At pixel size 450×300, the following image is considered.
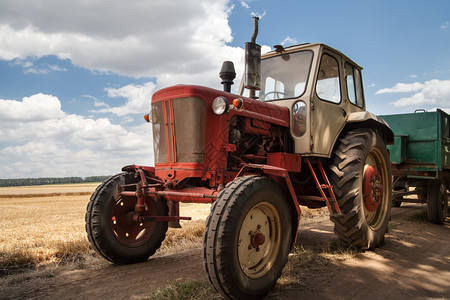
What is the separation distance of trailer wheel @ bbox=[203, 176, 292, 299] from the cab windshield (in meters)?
2.05

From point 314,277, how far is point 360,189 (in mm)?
1533

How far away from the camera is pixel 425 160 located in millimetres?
7730

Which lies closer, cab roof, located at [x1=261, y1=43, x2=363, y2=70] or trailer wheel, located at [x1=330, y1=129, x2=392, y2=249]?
trailer wheel, located at [x1=330, y1=129, x2=392, y2=249]

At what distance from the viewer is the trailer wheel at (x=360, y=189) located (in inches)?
185

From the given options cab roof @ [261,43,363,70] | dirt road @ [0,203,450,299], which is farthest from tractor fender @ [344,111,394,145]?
dirt road @ [0,203,450,299]

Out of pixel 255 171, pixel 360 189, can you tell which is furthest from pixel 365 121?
pixel 255 171

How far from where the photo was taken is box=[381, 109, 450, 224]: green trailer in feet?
25.1

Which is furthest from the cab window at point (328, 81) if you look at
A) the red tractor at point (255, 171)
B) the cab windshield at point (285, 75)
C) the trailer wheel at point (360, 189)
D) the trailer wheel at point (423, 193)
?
the trailer wheel at point (423, 193)

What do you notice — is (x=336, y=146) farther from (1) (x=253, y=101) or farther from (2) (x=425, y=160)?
(2) (x=425, y=160)

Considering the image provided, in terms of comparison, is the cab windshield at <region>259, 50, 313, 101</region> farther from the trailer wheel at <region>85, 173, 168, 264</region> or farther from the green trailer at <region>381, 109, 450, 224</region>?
the green trailer at <region>381, 109, 450, 224</region>

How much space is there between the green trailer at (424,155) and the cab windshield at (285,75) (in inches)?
152

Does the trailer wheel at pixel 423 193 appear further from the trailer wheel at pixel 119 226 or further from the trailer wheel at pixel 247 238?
the trailer wheel at pixel 119 226

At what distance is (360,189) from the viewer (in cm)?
480

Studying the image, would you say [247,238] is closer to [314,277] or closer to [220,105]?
[314,277]
